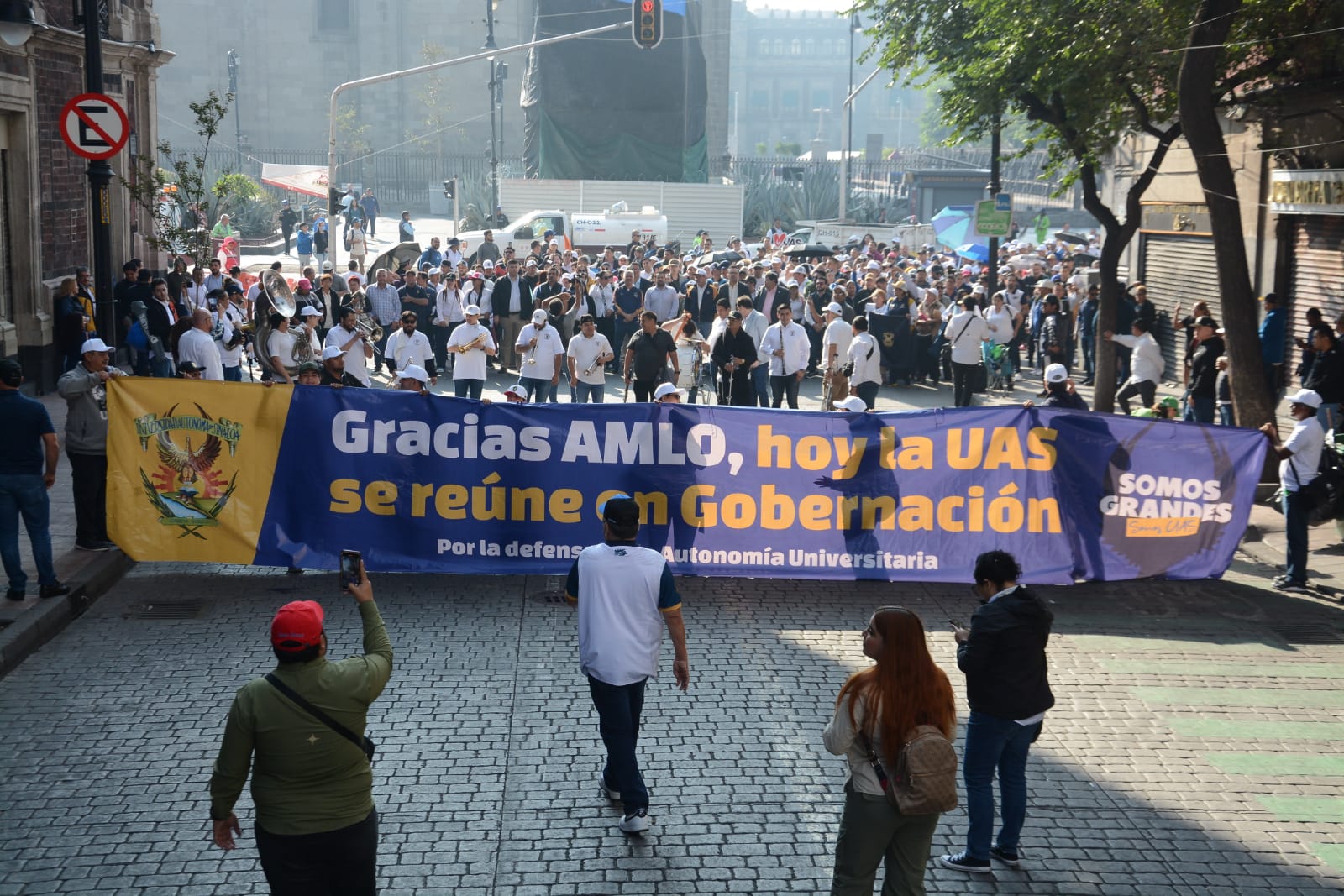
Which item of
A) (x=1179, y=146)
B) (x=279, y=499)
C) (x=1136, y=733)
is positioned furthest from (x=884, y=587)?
(x=1179, y=146)

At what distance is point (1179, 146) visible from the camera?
2262 cm

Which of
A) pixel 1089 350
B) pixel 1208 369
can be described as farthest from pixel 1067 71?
pixel 1089 350

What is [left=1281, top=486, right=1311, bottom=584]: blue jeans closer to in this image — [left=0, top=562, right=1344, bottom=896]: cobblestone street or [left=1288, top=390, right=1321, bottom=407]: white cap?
[left=0, top=562, right=1344, bottom=896]: cobblestone street

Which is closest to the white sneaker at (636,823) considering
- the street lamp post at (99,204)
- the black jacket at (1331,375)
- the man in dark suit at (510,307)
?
the street lamp post at (99,204)

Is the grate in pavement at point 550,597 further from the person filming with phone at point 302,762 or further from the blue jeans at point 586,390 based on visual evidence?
the blue jeans at point 586,390

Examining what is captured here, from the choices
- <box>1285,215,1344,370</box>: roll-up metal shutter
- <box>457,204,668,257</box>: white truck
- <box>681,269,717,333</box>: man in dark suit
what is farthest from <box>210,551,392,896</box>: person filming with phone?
<box>457,204,668,257</box>: white truck

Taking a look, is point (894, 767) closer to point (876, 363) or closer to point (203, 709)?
point (203, 709)

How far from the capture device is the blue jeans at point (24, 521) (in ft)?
31.0

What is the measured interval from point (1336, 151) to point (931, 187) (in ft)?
143

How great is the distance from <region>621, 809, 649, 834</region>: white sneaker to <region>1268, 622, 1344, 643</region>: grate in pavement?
562 cm

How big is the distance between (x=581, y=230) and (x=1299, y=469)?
3176cm

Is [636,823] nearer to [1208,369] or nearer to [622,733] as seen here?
[622,733]

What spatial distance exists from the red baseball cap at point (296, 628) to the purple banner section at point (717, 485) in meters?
5.85

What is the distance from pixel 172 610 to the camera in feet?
32.6
